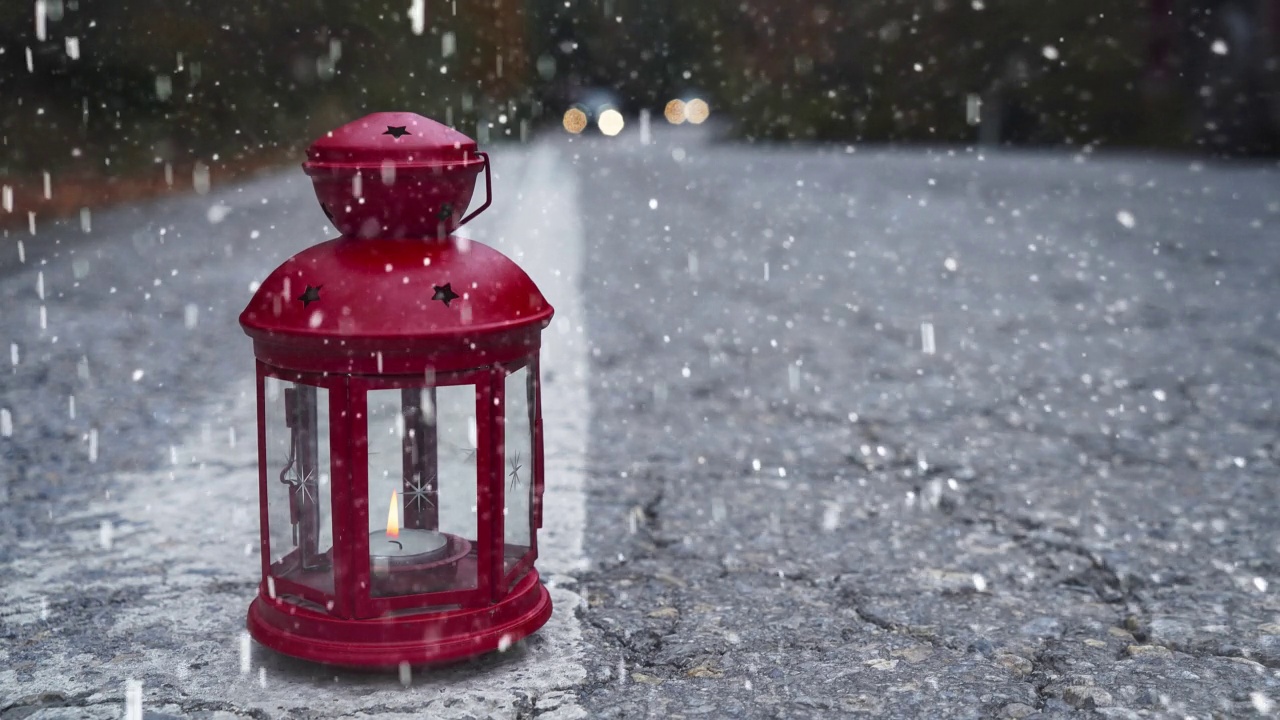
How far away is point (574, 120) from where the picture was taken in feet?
102

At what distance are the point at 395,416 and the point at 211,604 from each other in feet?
2.58

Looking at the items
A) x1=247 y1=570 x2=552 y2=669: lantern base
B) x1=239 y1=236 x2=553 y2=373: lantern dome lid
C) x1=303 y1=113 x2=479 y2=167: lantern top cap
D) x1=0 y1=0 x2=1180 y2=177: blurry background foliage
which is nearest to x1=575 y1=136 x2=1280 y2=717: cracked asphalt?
x1=247 y1=570 x2=552 y2=669: lantern base

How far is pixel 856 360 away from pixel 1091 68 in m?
15.1

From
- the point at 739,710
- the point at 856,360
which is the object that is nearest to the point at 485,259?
the point at 739,710

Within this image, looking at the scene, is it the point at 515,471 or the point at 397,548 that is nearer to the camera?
the point at 397,548

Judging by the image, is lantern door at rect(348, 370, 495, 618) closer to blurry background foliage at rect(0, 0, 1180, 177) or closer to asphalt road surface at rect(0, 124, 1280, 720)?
asphalt road surface at rect(0, 124, 1280, 720)

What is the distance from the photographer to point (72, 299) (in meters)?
7.36

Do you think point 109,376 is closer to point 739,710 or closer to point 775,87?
point 739,710

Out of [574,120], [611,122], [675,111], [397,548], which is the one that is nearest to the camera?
[397,548]

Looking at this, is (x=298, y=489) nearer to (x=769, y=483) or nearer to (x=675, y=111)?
(x=769, y=483)

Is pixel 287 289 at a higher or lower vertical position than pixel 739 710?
higher

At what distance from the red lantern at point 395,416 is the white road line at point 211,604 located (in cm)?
10

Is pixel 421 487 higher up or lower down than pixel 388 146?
lower down

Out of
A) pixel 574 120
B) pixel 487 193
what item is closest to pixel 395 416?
pixel 487 193
